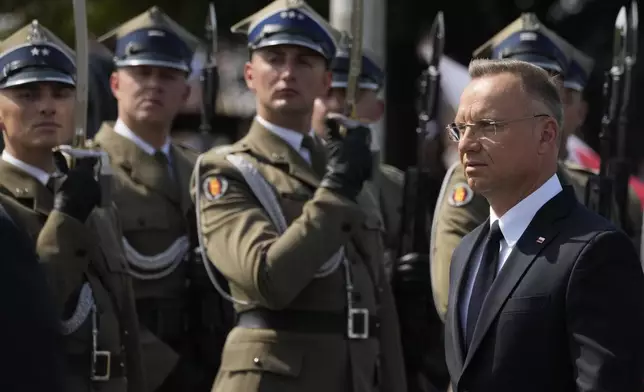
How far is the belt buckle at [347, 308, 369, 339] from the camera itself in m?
6.11

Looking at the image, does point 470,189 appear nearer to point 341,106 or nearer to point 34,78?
point 34,78

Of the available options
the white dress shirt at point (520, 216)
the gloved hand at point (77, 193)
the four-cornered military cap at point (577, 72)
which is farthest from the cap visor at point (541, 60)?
the white dress shirt at point (520, 216)

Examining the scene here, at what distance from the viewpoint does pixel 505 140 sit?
14.2 ft

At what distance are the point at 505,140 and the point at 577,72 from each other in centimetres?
335

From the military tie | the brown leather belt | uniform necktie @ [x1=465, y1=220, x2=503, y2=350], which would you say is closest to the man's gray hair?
uniform necktie @ [x1=465, y1=220, x2=503, y2=350]

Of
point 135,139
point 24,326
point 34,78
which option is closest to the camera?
point 24,326

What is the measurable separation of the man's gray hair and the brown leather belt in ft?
5.97

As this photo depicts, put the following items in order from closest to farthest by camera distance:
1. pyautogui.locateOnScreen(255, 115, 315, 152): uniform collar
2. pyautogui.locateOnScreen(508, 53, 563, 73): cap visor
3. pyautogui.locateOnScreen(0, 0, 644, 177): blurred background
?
pyautogui.locateOnScreen(255, 115, 315, 152): uniform collar
pyautogui.locateOnScreen(508, 53, 563, 73): cap visor
pyautogui.locateOnScreen(0, 0, 644, 177): blurred background

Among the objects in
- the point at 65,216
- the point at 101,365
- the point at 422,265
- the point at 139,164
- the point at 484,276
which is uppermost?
the point at 139,164

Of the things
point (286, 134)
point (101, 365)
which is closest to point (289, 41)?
point (286, 134)

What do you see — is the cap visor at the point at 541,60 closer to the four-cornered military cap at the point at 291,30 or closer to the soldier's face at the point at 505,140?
the four-cornered military cap at the point at 291,30

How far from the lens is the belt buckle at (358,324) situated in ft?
20.1

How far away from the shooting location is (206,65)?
26.4 feet

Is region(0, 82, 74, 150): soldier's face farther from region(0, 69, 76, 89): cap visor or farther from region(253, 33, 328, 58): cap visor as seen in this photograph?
region(253, 33, 328, 58): cap visor
